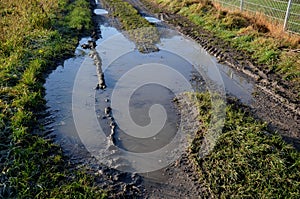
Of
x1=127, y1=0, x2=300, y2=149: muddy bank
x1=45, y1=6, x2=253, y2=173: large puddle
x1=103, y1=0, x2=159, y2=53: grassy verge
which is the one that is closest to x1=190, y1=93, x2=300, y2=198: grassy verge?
x1=127, y1=0, x2=300, y2=149: muddy bank

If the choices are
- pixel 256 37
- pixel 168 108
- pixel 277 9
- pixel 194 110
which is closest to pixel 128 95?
pixel 168 108

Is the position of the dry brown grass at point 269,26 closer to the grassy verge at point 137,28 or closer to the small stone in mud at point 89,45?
the grassy verge at point 137,28

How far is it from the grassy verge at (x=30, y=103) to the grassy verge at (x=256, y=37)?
463cm

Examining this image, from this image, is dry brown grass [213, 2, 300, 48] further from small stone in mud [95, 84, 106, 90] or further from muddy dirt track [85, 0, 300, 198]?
small stone in mud [95, 84, 106, 90]

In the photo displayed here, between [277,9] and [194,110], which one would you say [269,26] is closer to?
[277,9]

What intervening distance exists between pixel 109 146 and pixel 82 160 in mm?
496

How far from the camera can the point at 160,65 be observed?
7691 millimetres

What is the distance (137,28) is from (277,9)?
4715 millimetres

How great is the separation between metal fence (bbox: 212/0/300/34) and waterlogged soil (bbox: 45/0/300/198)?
196 cm

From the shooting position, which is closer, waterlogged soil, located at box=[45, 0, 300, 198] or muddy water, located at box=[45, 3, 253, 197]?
waterlogged soil, located at box=[45, 0, 300, 198]

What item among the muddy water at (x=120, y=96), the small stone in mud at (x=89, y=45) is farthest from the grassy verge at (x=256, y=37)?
the small stone in mud at (x=89, y=45)

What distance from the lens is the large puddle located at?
14.9 feet

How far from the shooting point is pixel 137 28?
10.4 metres

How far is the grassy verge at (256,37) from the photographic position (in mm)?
6730
